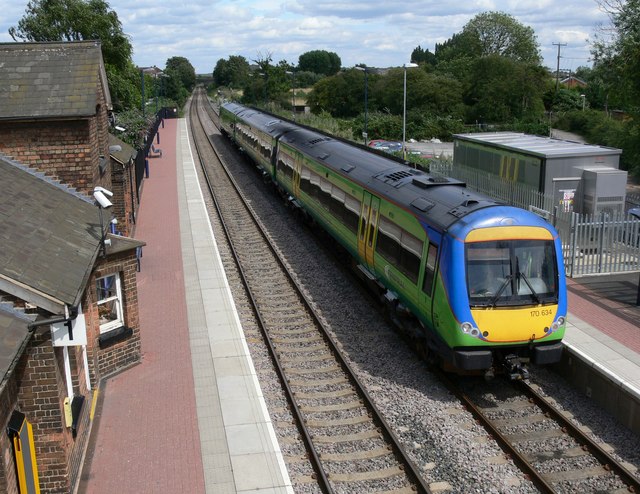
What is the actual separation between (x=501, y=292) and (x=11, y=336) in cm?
662

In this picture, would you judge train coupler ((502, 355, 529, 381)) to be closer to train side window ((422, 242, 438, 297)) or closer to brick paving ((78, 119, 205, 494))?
train side window ((422, 242, 438, 297))

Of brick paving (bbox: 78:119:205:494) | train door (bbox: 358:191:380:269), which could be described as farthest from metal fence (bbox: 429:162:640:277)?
brick paving (bbox: 78:119:205:494)

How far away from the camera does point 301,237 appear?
22.1 metres

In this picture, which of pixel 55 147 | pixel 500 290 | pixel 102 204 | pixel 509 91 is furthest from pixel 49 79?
pixel 509 91

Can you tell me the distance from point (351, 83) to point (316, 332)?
6811 centimetres

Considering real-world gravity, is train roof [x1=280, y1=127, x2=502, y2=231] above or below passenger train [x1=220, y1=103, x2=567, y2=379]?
above

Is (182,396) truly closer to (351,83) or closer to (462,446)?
(462,446)

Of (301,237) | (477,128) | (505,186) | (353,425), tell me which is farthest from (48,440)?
(477,128)

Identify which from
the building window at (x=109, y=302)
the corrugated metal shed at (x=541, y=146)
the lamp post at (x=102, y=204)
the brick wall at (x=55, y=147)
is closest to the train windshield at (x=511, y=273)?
the lamp post at (x=102, y=204)

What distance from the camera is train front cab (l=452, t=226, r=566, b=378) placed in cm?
1028

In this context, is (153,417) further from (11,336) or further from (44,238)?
(11,336)

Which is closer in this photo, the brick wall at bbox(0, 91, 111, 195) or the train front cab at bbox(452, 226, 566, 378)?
the train front cab at bbox(452, 226, 566, 378)

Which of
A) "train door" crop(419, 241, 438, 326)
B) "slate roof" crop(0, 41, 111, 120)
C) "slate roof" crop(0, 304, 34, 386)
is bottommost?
"train door" crop(419, 241, 438, 326)

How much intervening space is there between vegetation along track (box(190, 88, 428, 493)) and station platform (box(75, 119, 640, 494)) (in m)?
0.61
